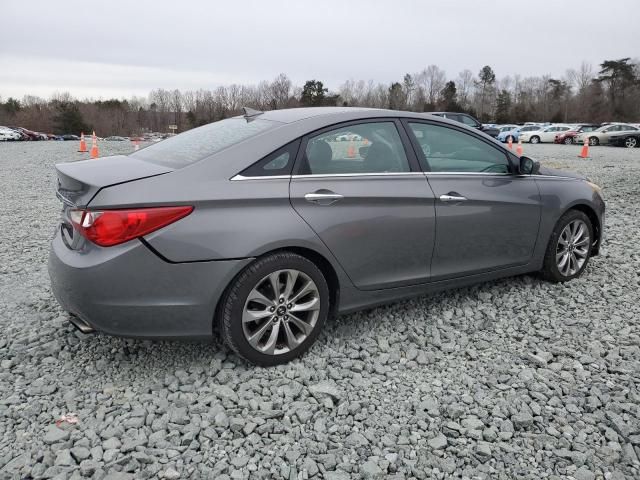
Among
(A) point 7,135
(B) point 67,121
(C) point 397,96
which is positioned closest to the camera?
(A) point 7,135

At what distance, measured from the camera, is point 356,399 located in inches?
118

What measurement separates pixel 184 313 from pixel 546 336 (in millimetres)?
2481

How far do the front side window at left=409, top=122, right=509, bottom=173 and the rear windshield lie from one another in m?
1.12

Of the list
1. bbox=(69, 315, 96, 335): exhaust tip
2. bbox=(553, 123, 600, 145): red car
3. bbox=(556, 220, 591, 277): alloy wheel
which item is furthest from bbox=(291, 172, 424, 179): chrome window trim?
bbox=(553, 123, 600, 145): red car

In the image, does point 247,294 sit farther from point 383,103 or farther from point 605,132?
point 383,103

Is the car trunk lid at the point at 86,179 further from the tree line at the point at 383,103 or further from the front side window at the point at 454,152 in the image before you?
the tree line at the point at 383,103

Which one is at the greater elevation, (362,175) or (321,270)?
(362,175)

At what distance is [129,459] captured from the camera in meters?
2.47

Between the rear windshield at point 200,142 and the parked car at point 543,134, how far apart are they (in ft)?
122

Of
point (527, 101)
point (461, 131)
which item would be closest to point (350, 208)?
point (461, 131)

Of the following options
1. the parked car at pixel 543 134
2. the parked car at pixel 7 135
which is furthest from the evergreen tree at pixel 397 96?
the parked car at pixel 7 135

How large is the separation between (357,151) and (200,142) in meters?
1.02

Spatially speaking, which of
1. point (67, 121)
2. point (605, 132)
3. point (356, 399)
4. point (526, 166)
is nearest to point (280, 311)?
point (356, 399)

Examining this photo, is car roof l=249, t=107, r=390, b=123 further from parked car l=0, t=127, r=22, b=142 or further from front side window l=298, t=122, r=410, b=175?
parked car l=0, t=127, r=22, b=142
